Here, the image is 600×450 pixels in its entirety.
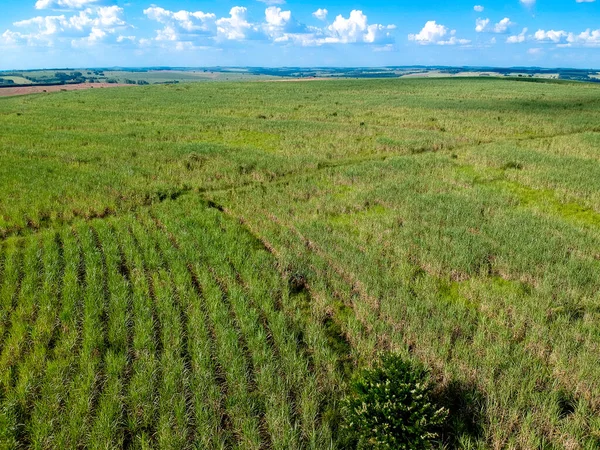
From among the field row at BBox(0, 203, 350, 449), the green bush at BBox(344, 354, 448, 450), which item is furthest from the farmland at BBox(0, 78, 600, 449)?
the green bush at BBox(344, 354, 448, 450)

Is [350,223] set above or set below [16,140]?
below

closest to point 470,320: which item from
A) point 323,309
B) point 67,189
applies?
point 323,309

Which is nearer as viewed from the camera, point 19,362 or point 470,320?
point 19,362

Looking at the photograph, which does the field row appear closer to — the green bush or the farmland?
the farmland

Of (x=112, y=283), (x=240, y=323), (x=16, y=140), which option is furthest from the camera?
(x=16, y=140)

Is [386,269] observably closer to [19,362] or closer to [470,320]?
[470,320]

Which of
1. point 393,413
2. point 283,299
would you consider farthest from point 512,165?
point 393,413

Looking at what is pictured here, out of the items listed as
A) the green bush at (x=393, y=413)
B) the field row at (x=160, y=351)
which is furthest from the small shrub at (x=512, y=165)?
the green bush at (x=393, y=413)
